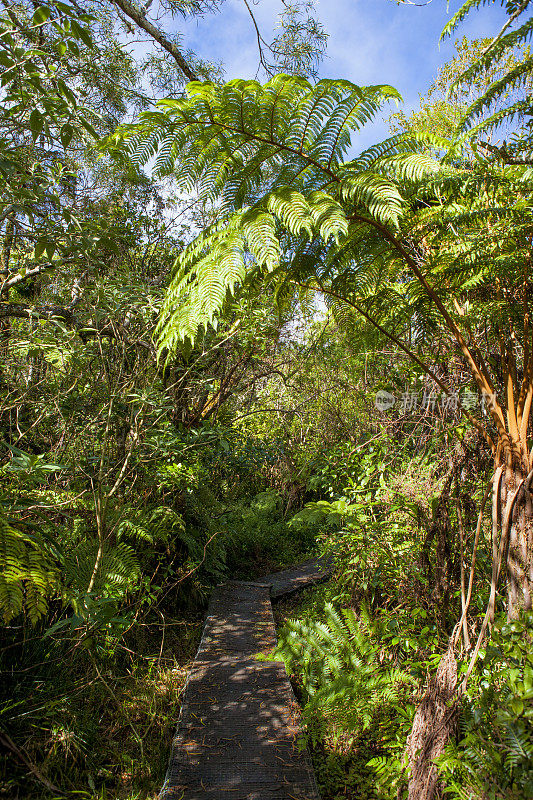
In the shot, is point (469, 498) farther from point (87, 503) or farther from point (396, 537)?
point (87, 503)

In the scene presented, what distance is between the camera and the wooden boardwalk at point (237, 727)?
210 centimetres

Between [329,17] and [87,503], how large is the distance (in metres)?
5.51

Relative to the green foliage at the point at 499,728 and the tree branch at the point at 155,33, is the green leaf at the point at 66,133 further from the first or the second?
the tree branch at the point at 155,33

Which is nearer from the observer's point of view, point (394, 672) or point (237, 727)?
point (394, 672)

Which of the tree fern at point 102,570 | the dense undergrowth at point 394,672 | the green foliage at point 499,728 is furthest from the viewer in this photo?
the tree fern at point 102,570

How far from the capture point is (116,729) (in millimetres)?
2613

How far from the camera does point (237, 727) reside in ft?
8.39

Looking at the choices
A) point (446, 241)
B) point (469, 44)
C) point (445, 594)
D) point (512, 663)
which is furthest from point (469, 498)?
point (469, 44)

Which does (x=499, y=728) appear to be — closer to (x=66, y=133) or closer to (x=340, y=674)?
(x=340, y=674)

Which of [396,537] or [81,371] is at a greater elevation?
[81,371]

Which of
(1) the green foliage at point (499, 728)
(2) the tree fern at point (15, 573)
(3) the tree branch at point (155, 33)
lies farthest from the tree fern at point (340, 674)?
(3) the tree branch at point (155, 33)

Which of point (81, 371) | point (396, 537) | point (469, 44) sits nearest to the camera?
Result: point (396, 537)

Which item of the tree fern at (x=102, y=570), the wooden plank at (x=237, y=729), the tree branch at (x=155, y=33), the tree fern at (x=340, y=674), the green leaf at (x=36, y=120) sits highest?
the tree branch at (x=155, y=33)

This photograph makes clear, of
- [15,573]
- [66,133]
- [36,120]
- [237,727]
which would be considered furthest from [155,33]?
[237,727]
